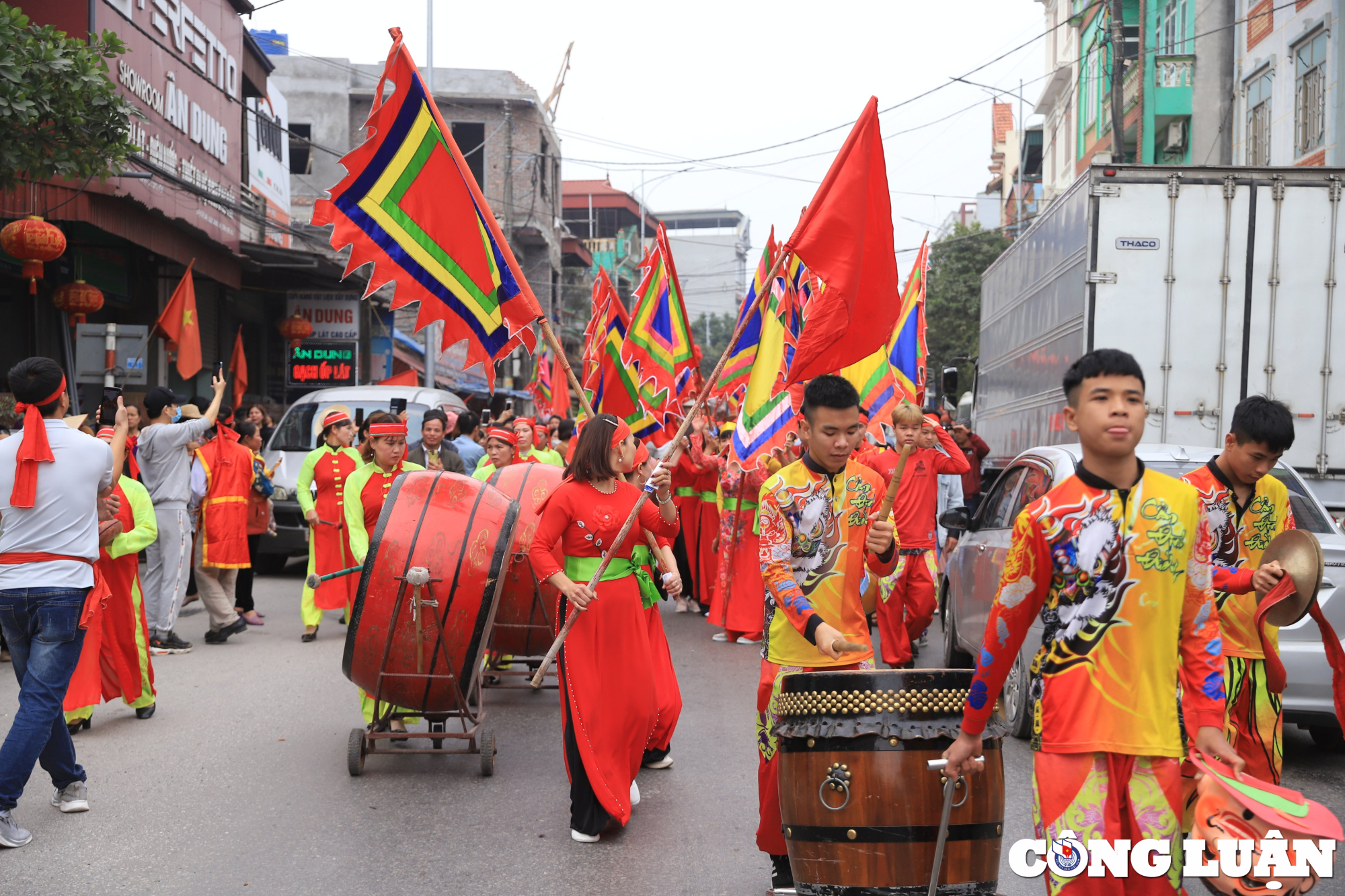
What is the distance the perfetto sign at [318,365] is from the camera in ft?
76.2

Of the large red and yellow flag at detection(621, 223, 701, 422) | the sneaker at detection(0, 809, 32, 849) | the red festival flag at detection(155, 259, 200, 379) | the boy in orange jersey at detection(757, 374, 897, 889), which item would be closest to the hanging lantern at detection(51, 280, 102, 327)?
the red festival flag at detection(155, 259, 200, 379)

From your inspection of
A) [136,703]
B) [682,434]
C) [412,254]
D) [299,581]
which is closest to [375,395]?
[299,581]

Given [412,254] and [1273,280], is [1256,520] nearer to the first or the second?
[412,254]

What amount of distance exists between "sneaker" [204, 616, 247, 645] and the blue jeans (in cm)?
473

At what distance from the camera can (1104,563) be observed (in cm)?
304

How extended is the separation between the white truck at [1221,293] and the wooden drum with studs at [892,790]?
800 centimetres

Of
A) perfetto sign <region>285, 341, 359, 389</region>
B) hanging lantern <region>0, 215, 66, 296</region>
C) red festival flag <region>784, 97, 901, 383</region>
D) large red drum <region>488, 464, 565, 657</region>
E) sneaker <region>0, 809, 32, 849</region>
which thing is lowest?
sneaker <region>0, 809, 32, 849</region>

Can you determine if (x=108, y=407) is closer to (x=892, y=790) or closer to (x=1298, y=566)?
(x=892, y=790)

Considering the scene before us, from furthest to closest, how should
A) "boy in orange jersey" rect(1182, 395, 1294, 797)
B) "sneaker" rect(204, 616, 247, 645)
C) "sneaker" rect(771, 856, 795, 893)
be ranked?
"sneaker" rect(204, 616, 247, 645), "boy in orange jersey" rect(1182, 395, 1294, 797), "sneaker" rect(771, 856, 795, 893)

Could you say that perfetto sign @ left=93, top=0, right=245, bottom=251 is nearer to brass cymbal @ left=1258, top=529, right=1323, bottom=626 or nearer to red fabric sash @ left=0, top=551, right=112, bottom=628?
red fabric sash @ left=0, top=551, right=112, bottom=628

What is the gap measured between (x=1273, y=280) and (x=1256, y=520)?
678cm

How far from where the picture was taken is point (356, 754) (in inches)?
243

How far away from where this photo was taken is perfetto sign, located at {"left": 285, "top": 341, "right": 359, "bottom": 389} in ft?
76.2

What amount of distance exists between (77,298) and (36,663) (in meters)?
9.94
